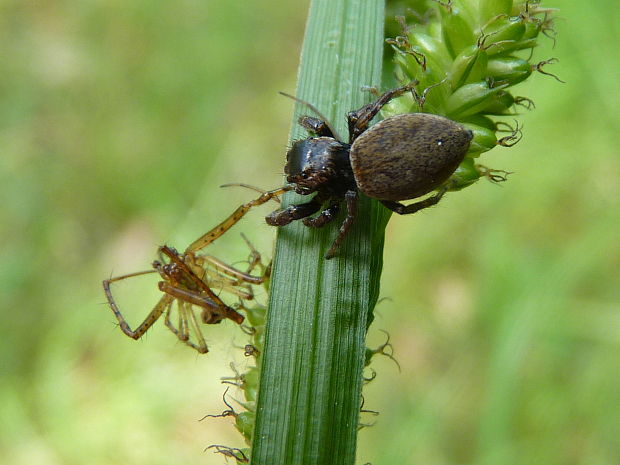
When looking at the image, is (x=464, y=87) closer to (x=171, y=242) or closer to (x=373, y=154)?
(x=373, y=154)

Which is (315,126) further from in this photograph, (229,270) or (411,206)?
(229,270)

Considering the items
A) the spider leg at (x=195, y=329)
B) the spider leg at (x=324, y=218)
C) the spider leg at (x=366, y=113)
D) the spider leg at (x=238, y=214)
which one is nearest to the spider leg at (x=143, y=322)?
the spider leg at (x=195, y=329)

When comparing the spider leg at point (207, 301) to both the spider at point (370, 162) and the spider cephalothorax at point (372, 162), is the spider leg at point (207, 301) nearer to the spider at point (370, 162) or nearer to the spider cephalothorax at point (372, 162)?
the spider at point (370, 162)

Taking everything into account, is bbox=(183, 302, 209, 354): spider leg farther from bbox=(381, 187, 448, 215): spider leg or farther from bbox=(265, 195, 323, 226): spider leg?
bbox=(381, 187, 448, 215): spider leg

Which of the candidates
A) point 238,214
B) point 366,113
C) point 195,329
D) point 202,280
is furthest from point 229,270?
point 366,113

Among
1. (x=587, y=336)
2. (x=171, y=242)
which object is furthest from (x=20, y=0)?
(x=587, y=336)
